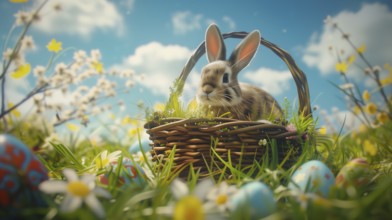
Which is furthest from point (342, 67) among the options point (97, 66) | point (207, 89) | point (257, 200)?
point (97, 66)

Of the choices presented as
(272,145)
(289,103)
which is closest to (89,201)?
(272,145)

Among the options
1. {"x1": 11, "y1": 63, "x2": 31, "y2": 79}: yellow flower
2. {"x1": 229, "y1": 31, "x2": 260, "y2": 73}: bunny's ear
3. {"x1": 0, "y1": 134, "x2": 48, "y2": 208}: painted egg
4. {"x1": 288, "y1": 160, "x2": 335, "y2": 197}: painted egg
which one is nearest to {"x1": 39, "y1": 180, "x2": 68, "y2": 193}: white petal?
{"x1": 0, "y1": 134, "x2": 48, "y2": 208}: painted egg

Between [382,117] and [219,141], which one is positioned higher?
[382,117]

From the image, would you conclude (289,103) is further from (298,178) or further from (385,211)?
(385,211)

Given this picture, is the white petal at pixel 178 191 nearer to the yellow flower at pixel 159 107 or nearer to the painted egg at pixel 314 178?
the painted egg at pixel 314 178

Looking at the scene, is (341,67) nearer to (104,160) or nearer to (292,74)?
(292,74)

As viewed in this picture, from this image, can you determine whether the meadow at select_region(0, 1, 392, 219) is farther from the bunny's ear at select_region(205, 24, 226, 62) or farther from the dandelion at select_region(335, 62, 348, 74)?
the bunny's ear at select_region(205, 24, 226, 62)

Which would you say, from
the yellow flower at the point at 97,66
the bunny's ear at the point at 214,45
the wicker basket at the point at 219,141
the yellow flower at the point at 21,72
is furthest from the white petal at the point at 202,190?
the yellow flower at the point at 97,66
